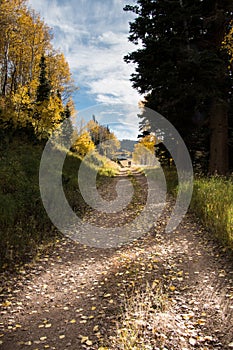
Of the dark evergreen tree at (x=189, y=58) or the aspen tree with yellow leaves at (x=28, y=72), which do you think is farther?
the aspen tree with yellow leaves at (x=28, y=72)

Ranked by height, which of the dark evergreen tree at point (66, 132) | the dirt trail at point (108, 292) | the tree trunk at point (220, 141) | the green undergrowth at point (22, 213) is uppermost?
the dark evergreen tree at point (66, 132)

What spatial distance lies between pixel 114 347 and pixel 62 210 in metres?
6.21

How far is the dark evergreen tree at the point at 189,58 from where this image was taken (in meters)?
10.2

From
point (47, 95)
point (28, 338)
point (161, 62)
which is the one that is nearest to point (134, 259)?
point (28, 338)

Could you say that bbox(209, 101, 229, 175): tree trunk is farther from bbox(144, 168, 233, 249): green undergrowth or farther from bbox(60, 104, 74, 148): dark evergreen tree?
bbox(60, 104, 74, 148): dark evergreen tree

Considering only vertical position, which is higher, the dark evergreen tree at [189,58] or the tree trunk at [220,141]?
the dark evergreen tree at [189,58]

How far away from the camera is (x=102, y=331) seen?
11.2 feet

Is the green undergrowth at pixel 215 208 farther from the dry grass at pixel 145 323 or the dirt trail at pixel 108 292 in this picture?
the dry grass at pixel 145 323

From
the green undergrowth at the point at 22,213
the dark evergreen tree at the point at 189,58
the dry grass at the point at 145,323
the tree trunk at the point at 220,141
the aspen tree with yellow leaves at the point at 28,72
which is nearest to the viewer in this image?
the dry grass at the point at 145,323

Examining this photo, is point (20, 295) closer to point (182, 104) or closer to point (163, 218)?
point (163, 218)

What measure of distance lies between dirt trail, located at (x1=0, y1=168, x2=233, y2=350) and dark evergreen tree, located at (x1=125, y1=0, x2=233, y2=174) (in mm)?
6240

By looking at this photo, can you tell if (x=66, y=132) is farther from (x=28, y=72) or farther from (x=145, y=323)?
(x=145, y=323)

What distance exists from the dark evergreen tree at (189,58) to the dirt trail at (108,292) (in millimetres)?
6240

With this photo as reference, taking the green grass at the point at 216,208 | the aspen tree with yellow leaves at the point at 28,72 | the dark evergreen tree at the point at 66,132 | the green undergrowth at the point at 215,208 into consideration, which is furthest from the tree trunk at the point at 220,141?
the dark evergreen tree at the point at 66,132
